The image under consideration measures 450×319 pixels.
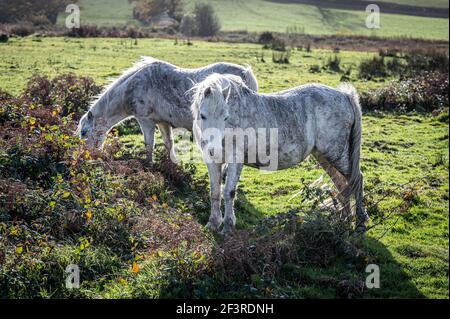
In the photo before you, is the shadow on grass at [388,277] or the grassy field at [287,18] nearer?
the shadow on grass at [388,277]

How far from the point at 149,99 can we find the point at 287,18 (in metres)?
57.1

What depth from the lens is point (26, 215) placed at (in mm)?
7031

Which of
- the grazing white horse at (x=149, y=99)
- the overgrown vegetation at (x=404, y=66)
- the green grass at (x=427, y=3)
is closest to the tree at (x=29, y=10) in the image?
the overgrown vegetation at (x=404, y=66)

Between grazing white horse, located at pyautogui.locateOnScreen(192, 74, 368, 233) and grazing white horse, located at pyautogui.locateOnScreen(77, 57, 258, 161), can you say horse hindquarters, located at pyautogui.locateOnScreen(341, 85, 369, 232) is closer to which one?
grazing white horse, located at pyautogui.locateOnScreen(192, 74, 368, 233)

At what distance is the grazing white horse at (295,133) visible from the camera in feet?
23.7

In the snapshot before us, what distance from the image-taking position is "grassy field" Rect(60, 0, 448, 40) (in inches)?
2103

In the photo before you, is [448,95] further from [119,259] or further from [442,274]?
[119,259]

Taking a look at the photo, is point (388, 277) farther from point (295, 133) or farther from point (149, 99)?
point (149, 99)

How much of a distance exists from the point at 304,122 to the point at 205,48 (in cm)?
2294

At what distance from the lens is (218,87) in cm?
651

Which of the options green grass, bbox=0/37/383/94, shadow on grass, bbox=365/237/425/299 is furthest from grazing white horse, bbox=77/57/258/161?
green grass, bbox=0/37/383/94

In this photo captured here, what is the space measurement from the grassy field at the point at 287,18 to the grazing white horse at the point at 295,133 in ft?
145

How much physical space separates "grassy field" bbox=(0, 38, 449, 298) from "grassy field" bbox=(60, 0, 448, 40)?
31.0 m

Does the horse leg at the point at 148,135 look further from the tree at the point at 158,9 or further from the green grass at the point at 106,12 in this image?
the tree at the point at 158,9
